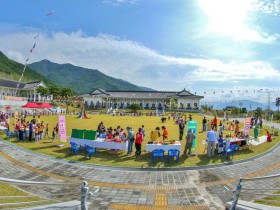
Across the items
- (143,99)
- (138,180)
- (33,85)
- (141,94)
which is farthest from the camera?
(141,94)

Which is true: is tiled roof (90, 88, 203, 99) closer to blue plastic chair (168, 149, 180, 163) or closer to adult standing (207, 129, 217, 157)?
adult standing (207, 129, 217, 157)

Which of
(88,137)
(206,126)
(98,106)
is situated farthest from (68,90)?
(88,137)

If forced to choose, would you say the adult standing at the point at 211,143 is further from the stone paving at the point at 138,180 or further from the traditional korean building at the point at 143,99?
the traditional korean building at the point at 143,99

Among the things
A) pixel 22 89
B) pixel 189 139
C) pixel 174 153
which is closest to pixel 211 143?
pixel 189 139

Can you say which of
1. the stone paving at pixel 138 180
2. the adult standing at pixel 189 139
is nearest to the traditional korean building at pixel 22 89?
the stone paving at pixel 138 180

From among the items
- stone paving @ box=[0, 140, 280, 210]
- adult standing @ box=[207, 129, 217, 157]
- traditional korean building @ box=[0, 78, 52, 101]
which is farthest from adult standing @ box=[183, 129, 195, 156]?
traditional korean building @ box=[0, 78, 52, 101]

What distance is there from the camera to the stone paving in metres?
8.37

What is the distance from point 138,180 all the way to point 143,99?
86673mm

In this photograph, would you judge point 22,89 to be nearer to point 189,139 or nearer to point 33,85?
point 33,85

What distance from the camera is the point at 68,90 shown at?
270 feet

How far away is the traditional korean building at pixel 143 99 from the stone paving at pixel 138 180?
253 feet

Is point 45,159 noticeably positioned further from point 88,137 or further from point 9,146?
point 9,146

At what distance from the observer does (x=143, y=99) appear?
97.2m

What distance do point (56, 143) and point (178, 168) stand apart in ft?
32.1
